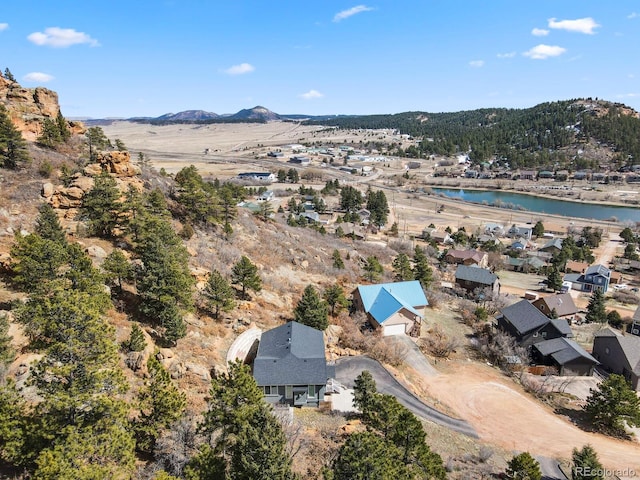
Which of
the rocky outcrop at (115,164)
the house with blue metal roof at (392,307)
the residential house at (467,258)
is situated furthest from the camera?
the residential house at (467,258)

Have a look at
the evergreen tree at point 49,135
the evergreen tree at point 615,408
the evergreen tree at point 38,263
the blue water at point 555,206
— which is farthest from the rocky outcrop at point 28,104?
the blue water at point 555,206

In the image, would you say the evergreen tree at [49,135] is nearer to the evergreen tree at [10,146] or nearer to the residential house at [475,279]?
the evergreen tree at [10,146]

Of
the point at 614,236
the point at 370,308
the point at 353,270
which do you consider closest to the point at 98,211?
the point at 370,308

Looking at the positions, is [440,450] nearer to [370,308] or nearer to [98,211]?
[370,308]

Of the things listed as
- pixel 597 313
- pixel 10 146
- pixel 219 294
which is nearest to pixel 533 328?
pixel 597 313

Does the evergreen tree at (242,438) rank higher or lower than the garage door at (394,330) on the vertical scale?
higher

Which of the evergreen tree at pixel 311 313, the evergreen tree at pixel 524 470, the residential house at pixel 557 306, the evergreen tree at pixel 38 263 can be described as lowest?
the residential house at pixel 557 306

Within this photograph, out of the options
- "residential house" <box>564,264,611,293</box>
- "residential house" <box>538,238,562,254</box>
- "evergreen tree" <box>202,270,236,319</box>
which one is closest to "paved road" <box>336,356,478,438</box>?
"evergreen tree" <box>202,270,236,319</box>
